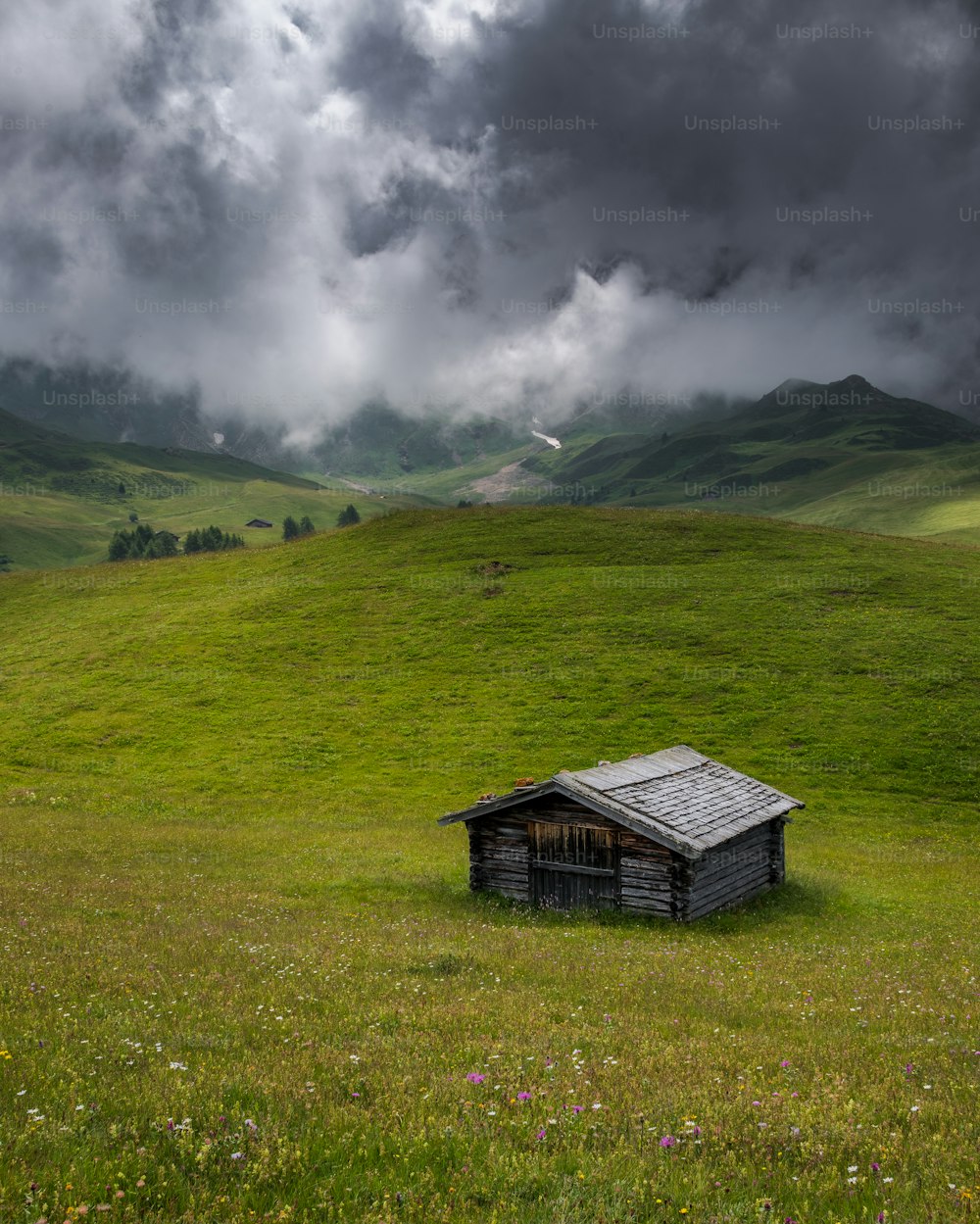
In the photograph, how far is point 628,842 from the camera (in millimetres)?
24297

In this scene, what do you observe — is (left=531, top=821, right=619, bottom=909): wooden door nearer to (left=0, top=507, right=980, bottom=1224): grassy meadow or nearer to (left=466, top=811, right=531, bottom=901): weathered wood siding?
(left=466, top=811, right=531, bottom=901): weathered wood siding

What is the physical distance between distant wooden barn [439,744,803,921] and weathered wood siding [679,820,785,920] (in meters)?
0.03

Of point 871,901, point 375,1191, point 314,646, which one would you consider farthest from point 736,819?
point 314,646

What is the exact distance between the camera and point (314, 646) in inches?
2559

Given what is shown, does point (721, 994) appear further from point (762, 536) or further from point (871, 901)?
point (762, 536)

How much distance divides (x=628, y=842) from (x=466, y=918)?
213 inches

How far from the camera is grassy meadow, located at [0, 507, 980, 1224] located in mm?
6305

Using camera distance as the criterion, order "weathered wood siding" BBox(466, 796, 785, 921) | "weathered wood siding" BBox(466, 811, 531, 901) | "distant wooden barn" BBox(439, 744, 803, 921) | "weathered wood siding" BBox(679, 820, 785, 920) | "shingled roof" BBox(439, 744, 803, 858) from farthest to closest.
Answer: "weathered wood siding" BBox(466, 811, 531, 901), "weathered wood siding" BBox(679, 820, 785, 920), "weathered wood siding" BBox(466, 796, 785, 921), "distant wooden barn" BBox(439, 744, 803, 921), "shingled roof" BBox(439, 744, 803, 858)

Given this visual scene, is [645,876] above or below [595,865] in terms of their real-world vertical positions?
below

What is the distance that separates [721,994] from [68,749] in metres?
46.8

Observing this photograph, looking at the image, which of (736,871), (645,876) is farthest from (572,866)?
(736,871)

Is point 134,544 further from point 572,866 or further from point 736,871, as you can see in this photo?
point 736,871

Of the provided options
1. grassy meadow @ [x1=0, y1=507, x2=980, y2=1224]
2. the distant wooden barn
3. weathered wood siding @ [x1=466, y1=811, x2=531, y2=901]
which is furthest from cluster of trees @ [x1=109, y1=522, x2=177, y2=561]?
the distant wooden barn

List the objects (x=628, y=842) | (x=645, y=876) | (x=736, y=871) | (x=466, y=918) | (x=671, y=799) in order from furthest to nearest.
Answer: (x=736, y=871) < (x=671, y=799) < (x=628, y=842) < (x=645, y=876) < (x=466, y=918)
